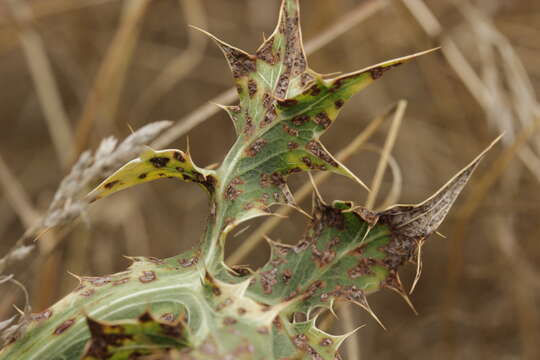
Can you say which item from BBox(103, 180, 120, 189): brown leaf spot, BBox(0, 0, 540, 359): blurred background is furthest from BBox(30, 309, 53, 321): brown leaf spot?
BBox(0, 0, 540, 359): blurred background

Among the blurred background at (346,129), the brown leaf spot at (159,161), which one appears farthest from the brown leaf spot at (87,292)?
the blurred background at (346,129)

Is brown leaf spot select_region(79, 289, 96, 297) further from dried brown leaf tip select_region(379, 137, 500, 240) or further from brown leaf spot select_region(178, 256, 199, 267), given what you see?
dried brown leaf tip select_region(379, 137, 500, 240)

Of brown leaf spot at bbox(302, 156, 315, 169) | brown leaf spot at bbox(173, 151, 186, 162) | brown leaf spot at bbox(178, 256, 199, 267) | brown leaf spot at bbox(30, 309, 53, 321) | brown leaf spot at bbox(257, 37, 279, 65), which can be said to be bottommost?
brown leaf spot at bbox(178, 256, 199, 267)

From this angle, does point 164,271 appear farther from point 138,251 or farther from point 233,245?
point 233,245

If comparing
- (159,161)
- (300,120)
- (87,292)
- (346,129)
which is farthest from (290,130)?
(346,129)

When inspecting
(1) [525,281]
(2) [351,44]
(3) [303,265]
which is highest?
(3) [303,265]

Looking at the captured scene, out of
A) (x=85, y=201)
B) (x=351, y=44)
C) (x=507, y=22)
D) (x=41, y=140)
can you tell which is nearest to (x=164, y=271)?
(x=85, y=201)
